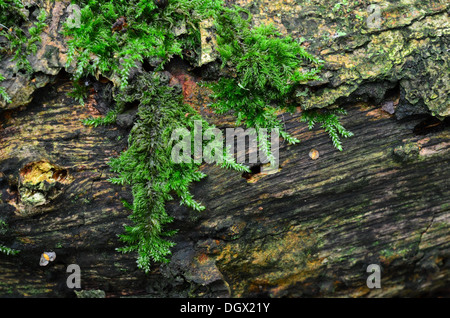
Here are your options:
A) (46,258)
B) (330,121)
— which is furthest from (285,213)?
(46,258)

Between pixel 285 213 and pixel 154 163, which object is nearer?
pixel 154 163

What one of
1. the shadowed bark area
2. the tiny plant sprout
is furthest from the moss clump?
the tiny plant sprout

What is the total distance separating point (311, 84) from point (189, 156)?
1139 millimetres

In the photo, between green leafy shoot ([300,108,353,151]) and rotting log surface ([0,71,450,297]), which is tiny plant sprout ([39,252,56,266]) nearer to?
rotting log surface ([0,71,450,297])

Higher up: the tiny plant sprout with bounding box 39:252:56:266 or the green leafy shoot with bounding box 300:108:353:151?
the green leafy shoot with bounding box 300:108:353:151

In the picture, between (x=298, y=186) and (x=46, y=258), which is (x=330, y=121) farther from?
(x=46, y=258)

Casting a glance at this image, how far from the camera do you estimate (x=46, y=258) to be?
2.97m

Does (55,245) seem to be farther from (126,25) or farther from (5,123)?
(126,25)

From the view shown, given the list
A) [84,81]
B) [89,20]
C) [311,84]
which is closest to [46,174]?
[84,81]

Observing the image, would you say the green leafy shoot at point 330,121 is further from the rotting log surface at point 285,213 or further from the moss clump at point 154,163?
the moss clump at point 154,163

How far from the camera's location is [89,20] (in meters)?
2.81

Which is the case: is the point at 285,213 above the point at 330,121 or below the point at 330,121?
below

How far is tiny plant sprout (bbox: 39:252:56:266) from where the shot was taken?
296cm

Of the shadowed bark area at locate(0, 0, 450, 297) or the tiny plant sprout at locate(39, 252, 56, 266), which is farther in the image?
the tiny plant sprout at locate(39, 252, 56, 266)
